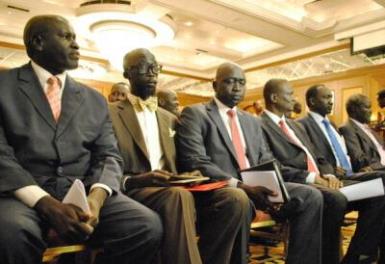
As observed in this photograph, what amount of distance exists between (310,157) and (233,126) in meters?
0.67

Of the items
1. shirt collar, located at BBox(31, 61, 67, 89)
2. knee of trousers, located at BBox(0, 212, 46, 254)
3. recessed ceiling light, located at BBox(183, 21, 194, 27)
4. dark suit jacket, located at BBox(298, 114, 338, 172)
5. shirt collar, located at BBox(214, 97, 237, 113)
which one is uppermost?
recessed ceiling light, located at BBox(183, 21, 194, 27)

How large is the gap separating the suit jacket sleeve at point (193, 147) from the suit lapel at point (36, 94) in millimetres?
855

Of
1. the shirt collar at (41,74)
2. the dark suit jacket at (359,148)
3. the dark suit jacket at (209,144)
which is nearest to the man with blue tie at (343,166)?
the dark suit jacket at (359,148)

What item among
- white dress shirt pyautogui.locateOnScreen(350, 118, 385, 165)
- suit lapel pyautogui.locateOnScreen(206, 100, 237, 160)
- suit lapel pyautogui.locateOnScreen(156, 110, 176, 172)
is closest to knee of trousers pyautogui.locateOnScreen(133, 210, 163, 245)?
suit lapel pyautogui.locateOnScreen(156, 110, 176, 172)

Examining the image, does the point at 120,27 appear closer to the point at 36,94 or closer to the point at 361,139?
the point at 361,139

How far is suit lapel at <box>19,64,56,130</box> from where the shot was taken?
5.41 ft

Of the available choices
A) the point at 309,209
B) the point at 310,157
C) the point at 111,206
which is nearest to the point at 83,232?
the point at 111,206

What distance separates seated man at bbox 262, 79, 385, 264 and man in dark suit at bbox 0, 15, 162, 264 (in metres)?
1.26

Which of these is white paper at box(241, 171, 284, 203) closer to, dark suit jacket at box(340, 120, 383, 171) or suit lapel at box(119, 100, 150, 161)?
suit lapel at box(119, 100, 150, 161)

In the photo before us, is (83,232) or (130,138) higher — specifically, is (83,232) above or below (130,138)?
below

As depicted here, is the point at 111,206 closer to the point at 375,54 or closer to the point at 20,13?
the point at 20,13

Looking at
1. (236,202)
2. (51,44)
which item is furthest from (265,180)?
(51,44)

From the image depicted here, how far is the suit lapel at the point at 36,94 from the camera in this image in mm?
1650

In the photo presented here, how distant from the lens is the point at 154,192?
1845mm
